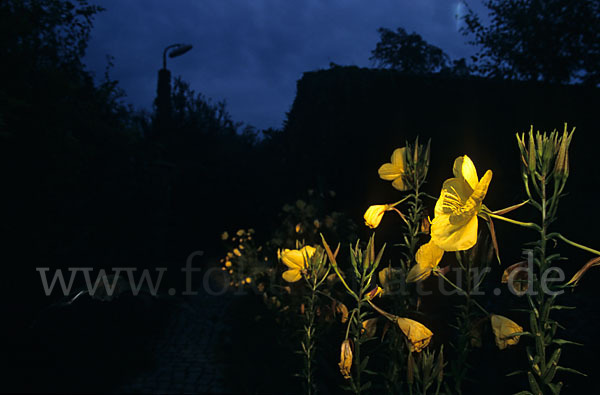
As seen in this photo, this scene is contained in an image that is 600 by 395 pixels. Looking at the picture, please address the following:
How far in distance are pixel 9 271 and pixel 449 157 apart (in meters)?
5.19

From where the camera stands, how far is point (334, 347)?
2893 millimetres

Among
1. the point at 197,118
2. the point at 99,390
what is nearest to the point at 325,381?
the point at 99,390

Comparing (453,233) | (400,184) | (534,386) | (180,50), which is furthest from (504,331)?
(180,50)

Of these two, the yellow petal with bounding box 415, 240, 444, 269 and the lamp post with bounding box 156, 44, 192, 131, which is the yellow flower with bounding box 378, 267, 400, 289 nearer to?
the yellow petal with bounding box 415, 240, 444, 269

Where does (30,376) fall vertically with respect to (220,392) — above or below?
above

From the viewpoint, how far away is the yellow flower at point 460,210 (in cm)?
67

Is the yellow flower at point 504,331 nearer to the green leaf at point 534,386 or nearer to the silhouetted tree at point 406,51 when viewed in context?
the green leaf at point 534,386

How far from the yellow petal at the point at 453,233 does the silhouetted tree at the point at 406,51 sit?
851 inches

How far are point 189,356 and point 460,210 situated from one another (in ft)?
13.8

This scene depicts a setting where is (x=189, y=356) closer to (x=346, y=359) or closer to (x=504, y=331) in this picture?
(x=346, y=359)

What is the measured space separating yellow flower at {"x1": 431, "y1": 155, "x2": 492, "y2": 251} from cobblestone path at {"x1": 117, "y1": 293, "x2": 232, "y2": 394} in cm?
328

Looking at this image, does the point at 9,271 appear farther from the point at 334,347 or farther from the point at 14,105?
the point at 334,347

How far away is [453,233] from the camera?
69cm

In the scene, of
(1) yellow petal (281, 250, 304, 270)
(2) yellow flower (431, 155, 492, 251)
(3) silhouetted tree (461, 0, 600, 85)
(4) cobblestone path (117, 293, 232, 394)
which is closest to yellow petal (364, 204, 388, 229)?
(2) yellow flower (431, 155, 492, 251)
